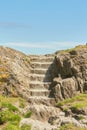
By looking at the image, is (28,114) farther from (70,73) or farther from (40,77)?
(40,77)

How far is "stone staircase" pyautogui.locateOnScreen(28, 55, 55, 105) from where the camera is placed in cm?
3145

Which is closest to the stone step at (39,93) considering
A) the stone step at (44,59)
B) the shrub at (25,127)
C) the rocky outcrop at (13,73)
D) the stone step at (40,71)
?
the rocky outcrop at (13,73)

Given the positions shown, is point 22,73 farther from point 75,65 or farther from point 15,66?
point 75,65

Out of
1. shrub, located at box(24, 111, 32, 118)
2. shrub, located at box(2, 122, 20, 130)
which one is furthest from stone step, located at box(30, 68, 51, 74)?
shrub, located at box(2, 122, 20, 130)

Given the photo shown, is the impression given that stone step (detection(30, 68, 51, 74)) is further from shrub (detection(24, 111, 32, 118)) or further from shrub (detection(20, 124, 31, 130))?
shrub (detection(20, 124, 31, 130))

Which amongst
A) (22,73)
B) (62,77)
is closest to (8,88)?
(22,73)

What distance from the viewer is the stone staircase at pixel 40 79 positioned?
1238 inches

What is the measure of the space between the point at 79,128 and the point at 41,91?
447 inches

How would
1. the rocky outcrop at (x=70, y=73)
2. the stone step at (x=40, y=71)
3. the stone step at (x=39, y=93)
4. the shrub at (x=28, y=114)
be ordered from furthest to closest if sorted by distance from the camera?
1. the stone step at (x=40, y=71)
2. the stone step at (x=39, y=93)
3. the rocky outcrop at (x=70, y=73)
4. the shrub at (x=28, y=114)

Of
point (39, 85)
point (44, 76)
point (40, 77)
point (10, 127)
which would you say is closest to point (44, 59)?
point (44, 76)

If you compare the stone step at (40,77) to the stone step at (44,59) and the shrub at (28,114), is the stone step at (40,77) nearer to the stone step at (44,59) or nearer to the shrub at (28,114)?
the stone step at (44,59)

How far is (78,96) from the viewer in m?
31.2

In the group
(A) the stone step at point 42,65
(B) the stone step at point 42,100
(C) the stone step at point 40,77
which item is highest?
(A) the stone step at point 42,65

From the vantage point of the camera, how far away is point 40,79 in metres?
34.4
